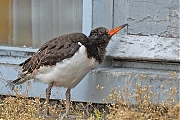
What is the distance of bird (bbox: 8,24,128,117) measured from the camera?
Answer: 5898 mm

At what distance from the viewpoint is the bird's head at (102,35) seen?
20.2 ft

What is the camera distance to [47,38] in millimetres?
7098

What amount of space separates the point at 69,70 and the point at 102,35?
0.56 m

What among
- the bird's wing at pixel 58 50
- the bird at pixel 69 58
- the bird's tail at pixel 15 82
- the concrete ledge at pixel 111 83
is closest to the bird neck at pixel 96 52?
the bird at pixel 69 58

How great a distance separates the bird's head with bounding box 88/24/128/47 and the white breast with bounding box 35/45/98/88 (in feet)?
0.78

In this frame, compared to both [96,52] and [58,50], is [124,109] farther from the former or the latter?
[58,50]

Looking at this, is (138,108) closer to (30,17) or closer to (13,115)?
(13,115)

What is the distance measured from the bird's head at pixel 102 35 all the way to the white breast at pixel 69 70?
238 millimetres

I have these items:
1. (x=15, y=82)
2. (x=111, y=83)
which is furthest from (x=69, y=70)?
(x=15, y=82)

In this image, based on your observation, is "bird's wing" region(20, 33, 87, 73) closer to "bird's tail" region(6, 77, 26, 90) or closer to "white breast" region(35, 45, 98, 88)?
"white breast" region(35, 45, 98, 88)

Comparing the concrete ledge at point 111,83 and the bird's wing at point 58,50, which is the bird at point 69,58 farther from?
the concrete ledge at point 111,83

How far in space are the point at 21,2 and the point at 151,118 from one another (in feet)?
8.77

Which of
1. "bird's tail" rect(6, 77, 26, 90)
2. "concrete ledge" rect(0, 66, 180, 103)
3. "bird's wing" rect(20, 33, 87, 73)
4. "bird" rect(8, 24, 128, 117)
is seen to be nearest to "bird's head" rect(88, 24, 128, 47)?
"bird" rect(8, 24, 128, 117)

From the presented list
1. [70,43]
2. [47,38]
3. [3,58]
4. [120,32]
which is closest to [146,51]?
[120,32]
